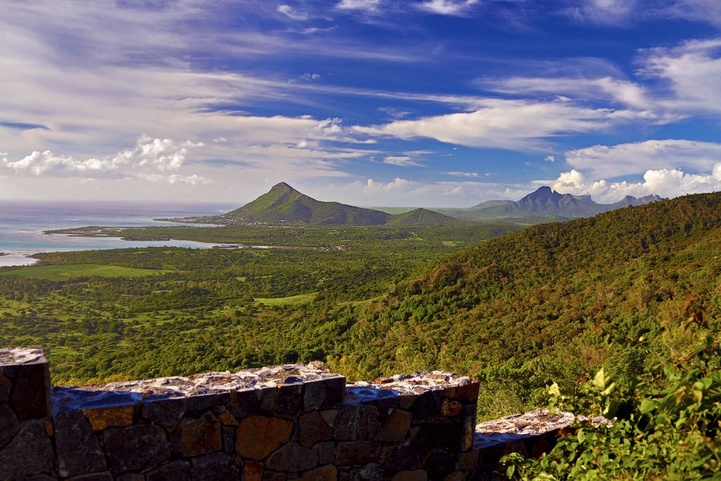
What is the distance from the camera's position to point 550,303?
23.7 m

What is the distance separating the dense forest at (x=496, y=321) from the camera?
9.62 feet

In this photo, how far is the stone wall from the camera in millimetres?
2186

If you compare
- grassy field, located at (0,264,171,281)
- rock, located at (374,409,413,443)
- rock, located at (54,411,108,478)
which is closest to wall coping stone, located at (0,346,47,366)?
rock, located at (54,411,108,478)

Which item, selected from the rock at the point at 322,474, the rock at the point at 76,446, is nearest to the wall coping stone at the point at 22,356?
the rock at the point at 76,446

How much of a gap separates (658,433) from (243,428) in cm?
215

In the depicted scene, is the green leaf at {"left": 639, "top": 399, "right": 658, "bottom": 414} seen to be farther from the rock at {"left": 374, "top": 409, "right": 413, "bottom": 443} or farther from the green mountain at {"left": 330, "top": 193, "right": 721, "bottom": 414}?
the rock at {"left": 374, "top": 409, "right": 413, "bottom": 443}

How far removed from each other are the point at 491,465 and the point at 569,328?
59.5ft

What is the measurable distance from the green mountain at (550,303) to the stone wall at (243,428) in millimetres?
1623

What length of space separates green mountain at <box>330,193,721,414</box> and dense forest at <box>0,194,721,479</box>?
119 millimetres

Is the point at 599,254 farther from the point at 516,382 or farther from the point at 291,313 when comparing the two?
the point at 291,313

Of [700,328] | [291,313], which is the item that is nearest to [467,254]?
[291,313]

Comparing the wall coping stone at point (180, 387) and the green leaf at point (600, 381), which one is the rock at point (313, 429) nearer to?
the wall coping stone at point (180, 387)

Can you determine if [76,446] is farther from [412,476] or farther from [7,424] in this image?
[412,476]

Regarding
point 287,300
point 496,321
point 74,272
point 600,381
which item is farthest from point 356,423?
point 74,272
